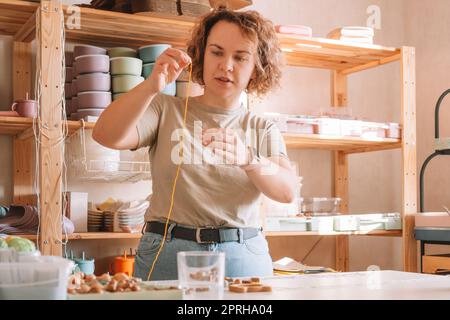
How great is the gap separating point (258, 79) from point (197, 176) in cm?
40

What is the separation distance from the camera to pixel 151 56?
2713 millimetres

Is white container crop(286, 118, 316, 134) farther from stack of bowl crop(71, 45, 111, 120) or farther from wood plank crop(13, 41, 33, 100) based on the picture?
wood plank crop(13, 41, 33, 100)

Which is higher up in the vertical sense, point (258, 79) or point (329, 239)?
point (258, 79)

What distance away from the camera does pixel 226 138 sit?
154 centimetres

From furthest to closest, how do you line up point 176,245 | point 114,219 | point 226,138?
point 114,219
point 176,245
point 226,138

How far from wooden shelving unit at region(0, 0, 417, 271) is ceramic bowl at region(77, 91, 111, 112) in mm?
86

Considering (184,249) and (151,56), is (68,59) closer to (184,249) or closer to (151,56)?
(151,56)

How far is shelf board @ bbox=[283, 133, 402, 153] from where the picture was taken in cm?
300

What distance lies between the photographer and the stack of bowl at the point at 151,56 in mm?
2709

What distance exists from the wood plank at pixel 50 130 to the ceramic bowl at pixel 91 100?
0.57ft

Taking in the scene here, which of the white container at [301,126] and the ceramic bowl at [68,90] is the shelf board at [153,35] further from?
the white container at [301,126]

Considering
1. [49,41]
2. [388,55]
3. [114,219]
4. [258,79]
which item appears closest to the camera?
[258,79]
